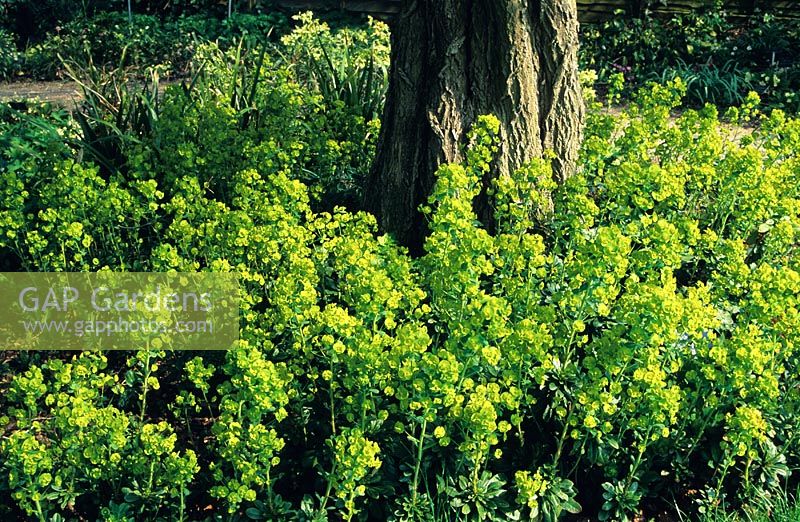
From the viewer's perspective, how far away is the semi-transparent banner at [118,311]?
11.5ft

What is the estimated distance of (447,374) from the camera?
9.29 ft

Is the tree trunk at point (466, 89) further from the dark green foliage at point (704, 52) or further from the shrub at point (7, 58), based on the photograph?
the shrub at point (7, 58)

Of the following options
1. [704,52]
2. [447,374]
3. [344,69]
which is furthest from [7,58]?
[447,374]

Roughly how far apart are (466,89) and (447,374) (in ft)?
6.66

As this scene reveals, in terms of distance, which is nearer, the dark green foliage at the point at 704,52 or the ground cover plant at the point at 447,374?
the ground cover plant at the point at 447,374

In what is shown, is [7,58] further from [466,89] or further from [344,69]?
[466,89]

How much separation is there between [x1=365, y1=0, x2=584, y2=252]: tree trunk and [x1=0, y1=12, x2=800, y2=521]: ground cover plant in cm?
25

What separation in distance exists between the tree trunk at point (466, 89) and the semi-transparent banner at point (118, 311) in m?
1.22

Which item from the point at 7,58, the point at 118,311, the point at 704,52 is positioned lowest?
the point at 118,311

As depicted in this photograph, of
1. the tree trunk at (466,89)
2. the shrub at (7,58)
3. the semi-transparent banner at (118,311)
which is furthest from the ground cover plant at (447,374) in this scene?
the shrub at (7,58)

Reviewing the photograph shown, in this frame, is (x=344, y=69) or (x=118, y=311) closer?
(x=118, y=311)

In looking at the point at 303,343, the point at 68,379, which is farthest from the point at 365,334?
the point at 68,379

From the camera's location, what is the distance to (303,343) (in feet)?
10.6

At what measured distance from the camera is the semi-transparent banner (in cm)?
351
